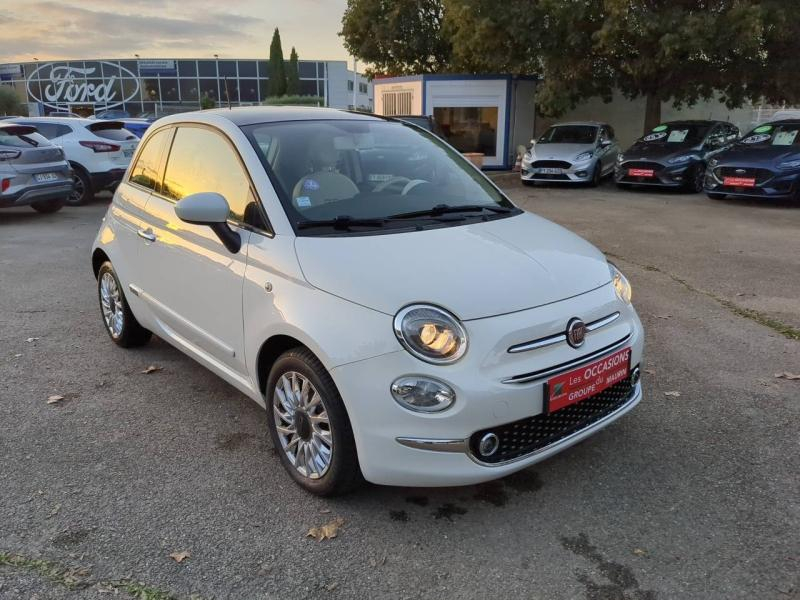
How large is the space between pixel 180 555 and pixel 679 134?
15.6m

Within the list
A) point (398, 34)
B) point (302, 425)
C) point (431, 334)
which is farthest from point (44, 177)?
point (398, 34)

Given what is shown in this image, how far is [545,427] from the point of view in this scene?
2.79m

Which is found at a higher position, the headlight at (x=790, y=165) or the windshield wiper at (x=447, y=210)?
the windshield wiper at (x=447, y=210)

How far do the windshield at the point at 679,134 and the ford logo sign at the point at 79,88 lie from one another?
61.0m

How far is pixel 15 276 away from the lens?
24.0 ft

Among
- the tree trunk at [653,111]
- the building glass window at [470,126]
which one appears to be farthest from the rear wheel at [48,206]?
the tree trunk at [653,111]

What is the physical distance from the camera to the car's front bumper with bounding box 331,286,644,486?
2549 millimetres

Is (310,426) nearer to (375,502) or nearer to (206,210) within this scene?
(375,502)

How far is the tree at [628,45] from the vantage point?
14.2 m

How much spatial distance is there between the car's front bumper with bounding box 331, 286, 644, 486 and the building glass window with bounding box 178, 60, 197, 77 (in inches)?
2788

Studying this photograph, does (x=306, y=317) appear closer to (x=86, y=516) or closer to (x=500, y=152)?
(x=86, y=516)

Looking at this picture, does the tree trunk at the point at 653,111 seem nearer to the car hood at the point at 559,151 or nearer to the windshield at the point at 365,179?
the car hood at the point at 559,151

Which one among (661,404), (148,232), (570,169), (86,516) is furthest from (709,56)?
(86,516)

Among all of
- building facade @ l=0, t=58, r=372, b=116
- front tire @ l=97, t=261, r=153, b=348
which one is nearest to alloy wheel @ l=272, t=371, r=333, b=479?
front tire @ l=97, t=261, r=153, b=348
